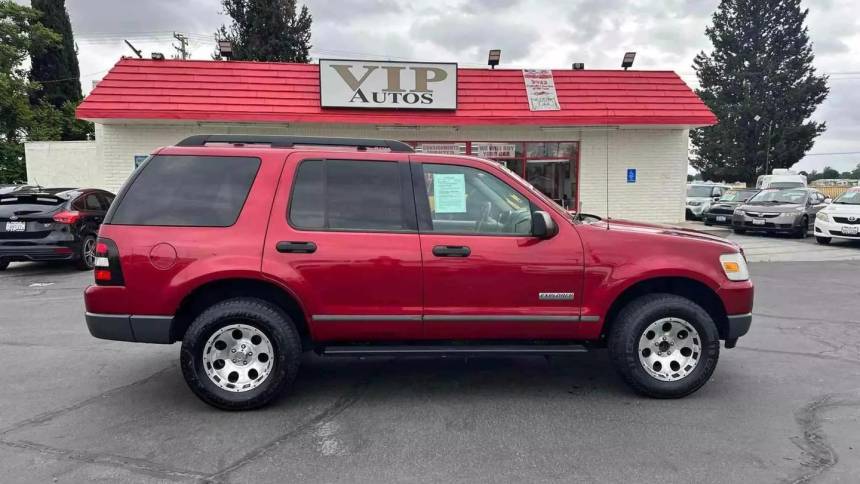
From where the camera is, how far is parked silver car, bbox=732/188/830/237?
54.5 ft

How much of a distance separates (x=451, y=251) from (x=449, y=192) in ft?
1.62

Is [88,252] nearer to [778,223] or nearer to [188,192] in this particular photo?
[188,192]

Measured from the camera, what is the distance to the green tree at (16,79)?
2459 centimetres

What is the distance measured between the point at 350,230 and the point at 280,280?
0.61m

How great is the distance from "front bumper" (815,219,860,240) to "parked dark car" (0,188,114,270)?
17.7 meters

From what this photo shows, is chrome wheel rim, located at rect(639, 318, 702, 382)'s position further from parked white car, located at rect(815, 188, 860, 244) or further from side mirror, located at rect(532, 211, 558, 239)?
parked white car, located at rect(815, 188, 860, 244)

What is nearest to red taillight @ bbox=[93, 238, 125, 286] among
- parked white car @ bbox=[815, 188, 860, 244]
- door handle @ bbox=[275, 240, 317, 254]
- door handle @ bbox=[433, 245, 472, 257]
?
door handle @ bbox=[275, 240, 317, 254]

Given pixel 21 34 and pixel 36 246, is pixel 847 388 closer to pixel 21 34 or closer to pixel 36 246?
pixel 36 246

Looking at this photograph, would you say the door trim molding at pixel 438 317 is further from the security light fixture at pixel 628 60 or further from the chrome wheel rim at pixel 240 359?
the security light fixture at pixel 628 60

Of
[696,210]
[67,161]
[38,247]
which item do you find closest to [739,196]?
[696,210]

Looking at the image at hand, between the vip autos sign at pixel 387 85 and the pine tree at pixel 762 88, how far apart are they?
37006 millimetres

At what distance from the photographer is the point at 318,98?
47.8 ft

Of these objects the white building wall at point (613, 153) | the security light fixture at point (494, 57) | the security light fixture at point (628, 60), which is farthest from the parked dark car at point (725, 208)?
the security light fixture at point (494, 57)

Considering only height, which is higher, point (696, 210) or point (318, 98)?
point (318, 98)
